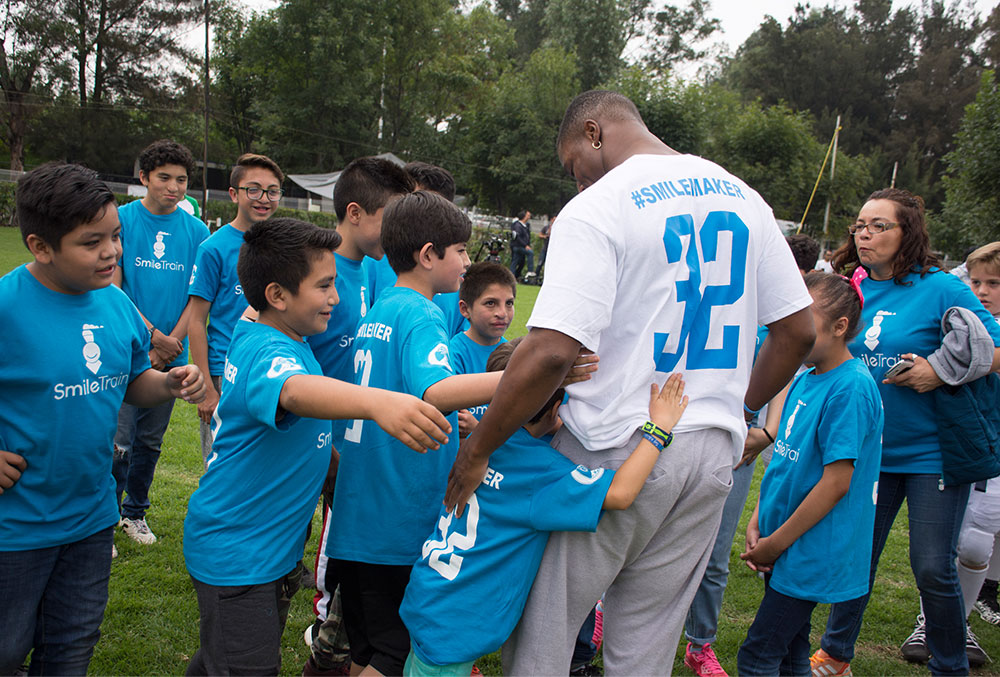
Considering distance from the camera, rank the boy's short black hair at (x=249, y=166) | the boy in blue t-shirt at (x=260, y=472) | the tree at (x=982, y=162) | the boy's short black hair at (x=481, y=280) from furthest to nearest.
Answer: the tree at (x=982, y=162) → the boy's short black hair at (x=249, y=166) → the boy's short black hair at (x=481, y=280) → the boy in blue t-shirt at (x=260, y=472)

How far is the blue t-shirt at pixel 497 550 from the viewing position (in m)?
2.06

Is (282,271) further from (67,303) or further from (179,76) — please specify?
(179,76)

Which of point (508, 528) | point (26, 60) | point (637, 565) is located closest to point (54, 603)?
point (508, 528)

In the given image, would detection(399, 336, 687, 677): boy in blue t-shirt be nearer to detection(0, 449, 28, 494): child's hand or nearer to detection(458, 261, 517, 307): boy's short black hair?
detection(0, 449, 28, 494): child's hand

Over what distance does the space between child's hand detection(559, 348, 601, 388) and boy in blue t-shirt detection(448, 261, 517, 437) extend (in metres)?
1.49

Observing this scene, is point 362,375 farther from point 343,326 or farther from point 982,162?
point 982,162

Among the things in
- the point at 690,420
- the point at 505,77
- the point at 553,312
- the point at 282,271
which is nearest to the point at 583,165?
the point at 553,312

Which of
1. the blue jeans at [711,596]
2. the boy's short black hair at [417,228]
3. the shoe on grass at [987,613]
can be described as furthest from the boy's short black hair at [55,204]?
the shoe on grass at [987,613]

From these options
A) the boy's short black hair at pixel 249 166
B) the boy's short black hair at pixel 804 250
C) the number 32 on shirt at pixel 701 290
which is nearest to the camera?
the number 32 on shirt at pixel 701 290

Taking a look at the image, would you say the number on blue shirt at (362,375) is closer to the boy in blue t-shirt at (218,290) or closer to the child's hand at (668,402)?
the child's hand at (668,402)

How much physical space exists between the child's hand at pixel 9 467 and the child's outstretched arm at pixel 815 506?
283 cm

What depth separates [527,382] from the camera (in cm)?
193

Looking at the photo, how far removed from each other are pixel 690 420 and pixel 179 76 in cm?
5232

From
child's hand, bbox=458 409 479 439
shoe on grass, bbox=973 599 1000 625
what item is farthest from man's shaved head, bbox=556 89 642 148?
shoe on grass, bbox=973 599 1000 625
